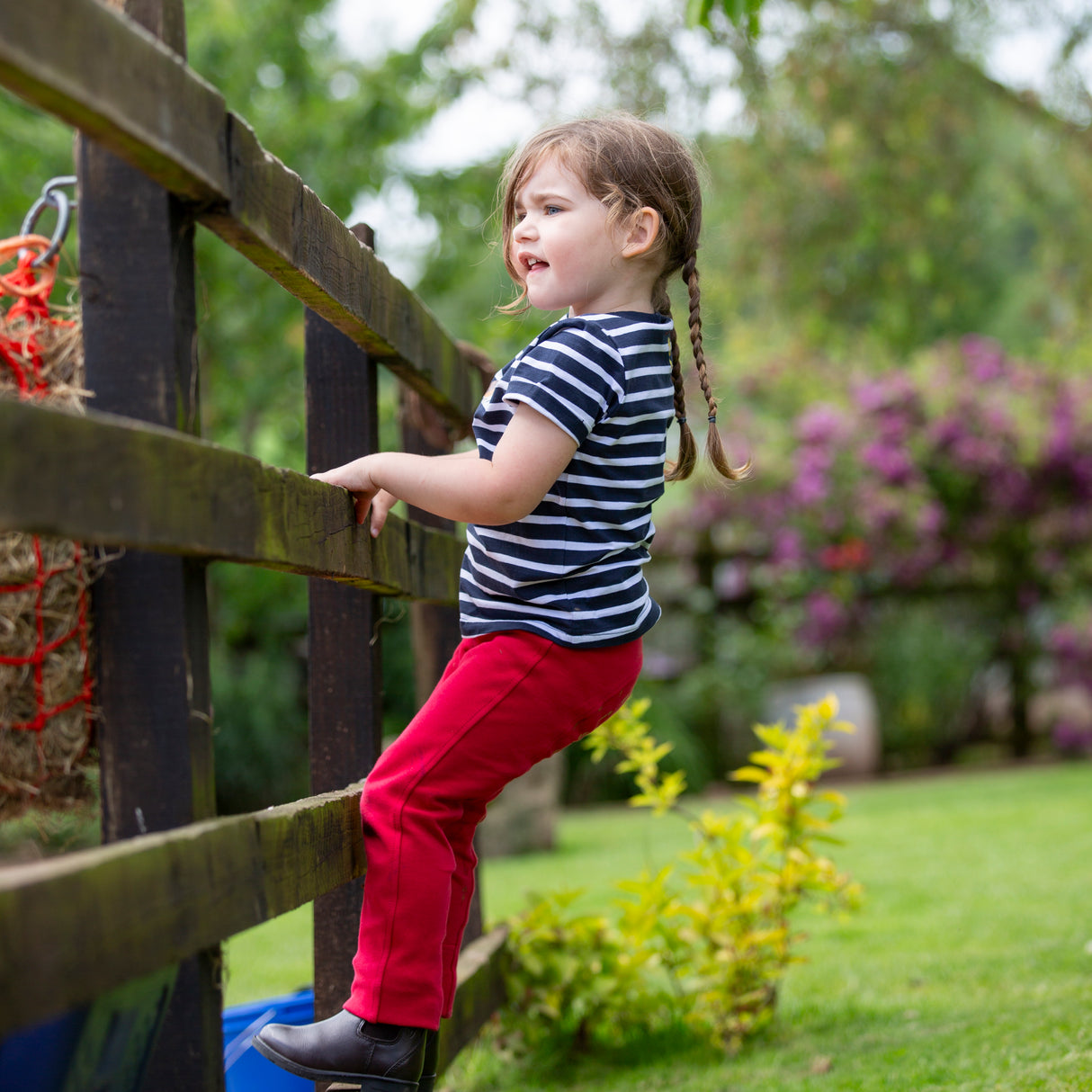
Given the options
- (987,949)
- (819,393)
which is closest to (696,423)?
(819,393)

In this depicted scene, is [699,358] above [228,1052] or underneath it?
above

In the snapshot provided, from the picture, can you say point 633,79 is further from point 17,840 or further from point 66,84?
point 66,84

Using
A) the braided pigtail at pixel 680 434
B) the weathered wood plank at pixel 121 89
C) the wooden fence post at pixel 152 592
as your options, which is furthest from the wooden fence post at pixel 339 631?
the weathered wood plank at pixel 121 89

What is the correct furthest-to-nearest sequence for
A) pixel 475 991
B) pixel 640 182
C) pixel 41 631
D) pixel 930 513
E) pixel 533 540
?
pixel 930 513 < pixel 475 991 < pixel 41 631 < pixel 640 182 < pixel 533 540

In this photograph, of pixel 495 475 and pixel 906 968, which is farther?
pixel 906 968

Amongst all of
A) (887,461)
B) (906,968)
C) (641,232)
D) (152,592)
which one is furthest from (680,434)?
(887,461)

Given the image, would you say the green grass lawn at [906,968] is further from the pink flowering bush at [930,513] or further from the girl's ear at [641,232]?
the pink flowering bush at [930,513]

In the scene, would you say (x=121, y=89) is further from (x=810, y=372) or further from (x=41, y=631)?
(x=810, y=372)

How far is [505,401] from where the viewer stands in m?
1.64

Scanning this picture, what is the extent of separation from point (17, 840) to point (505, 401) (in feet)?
20.4

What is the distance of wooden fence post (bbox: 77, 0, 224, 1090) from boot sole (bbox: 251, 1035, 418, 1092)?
11.4 inches

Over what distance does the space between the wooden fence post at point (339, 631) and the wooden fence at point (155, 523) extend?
208mm

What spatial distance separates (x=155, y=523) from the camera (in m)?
1.05

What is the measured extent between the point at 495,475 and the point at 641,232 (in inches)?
19.9
